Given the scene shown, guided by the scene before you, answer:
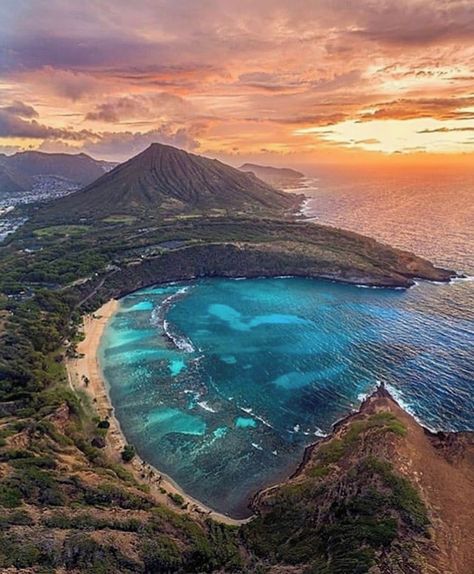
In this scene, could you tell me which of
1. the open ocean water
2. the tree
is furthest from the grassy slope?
the open ocean water

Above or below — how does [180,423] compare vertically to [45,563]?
below

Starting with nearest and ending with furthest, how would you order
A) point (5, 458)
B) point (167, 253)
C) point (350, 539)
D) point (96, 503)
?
1. point (350, 539)
2. point (96, 503)
3. point (5, 458)
4. point (167, 253)

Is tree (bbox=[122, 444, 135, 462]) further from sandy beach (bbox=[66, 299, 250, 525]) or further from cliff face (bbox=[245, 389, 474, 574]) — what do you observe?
cliff face (bbox=[245, 389, 474, 574])

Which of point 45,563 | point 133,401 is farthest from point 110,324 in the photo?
point 45,563

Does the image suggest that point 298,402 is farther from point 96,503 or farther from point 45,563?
point 45,563

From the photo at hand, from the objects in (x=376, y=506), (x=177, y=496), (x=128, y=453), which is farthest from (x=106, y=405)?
(x=376, y=506)

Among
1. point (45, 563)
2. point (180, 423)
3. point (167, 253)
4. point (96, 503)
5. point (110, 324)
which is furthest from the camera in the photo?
point (167, 253)
